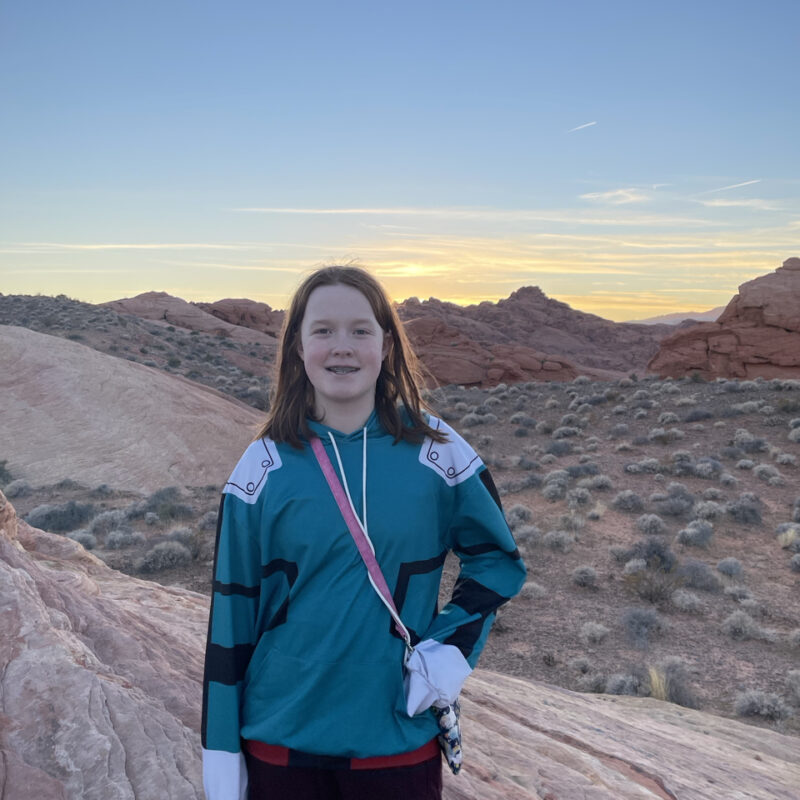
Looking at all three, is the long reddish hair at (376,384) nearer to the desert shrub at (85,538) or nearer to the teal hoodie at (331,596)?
the teal hoodie at (331,596)

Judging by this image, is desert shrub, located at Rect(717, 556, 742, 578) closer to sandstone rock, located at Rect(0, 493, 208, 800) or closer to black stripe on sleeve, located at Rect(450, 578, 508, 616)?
sandstone rock, located at Rect(0, 493, 208, 800)

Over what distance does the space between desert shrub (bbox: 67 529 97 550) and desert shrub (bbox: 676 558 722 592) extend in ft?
26.4

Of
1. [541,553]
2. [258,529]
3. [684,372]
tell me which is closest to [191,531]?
[541,553]

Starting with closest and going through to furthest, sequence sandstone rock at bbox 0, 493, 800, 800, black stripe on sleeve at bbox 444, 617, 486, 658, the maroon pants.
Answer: the maroon pants → black stripe on sleeve at bbox 444, 617, 486, 658 → sandstone rock at bbox 0, 493, 800, 800

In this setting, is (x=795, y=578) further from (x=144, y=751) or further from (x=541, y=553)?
(x=144, y=751)

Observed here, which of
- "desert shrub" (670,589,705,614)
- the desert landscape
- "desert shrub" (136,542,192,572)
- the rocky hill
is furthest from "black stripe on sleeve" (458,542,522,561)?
the rocky hill

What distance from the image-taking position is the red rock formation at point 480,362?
1764 inches

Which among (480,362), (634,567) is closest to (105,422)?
(634,567)

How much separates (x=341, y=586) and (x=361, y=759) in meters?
0.43

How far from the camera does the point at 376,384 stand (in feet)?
7.05

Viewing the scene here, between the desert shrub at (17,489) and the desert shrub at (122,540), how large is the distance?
3.79 meters

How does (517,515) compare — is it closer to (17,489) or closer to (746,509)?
(746,509)

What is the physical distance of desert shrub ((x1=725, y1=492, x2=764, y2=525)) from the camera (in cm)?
1045

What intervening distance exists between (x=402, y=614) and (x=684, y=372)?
3544 centimetres
